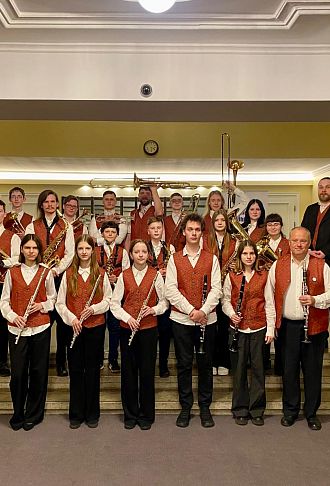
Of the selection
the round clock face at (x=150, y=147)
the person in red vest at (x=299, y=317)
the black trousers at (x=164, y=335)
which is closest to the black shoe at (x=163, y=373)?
the black trousers at (x=164, y=335)

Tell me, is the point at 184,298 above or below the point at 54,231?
below

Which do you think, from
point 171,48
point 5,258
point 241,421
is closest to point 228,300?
point 241,421

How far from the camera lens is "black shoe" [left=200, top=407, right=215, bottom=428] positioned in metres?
3.44

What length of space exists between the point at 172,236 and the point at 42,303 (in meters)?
1.58

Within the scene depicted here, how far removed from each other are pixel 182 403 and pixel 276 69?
2.67 m

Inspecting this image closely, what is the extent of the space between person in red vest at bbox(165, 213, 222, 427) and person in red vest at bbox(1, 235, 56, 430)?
0.92 metres

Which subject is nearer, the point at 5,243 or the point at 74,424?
the point at 74,424

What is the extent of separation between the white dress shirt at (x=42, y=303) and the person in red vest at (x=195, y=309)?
85 cm

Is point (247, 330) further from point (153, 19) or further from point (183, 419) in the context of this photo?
point (153, 19)

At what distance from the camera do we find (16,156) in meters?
6.92

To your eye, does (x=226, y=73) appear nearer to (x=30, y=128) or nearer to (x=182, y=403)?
(x=182, y=403)

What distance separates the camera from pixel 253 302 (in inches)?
137

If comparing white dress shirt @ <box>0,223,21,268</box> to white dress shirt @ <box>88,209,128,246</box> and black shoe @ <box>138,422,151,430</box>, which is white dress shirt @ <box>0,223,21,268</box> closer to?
white dress shirt @ <box>88,209,128,246</box>

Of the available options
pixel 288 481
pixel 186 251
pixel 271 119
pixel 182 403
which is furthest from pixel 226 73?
pixel 288 481
